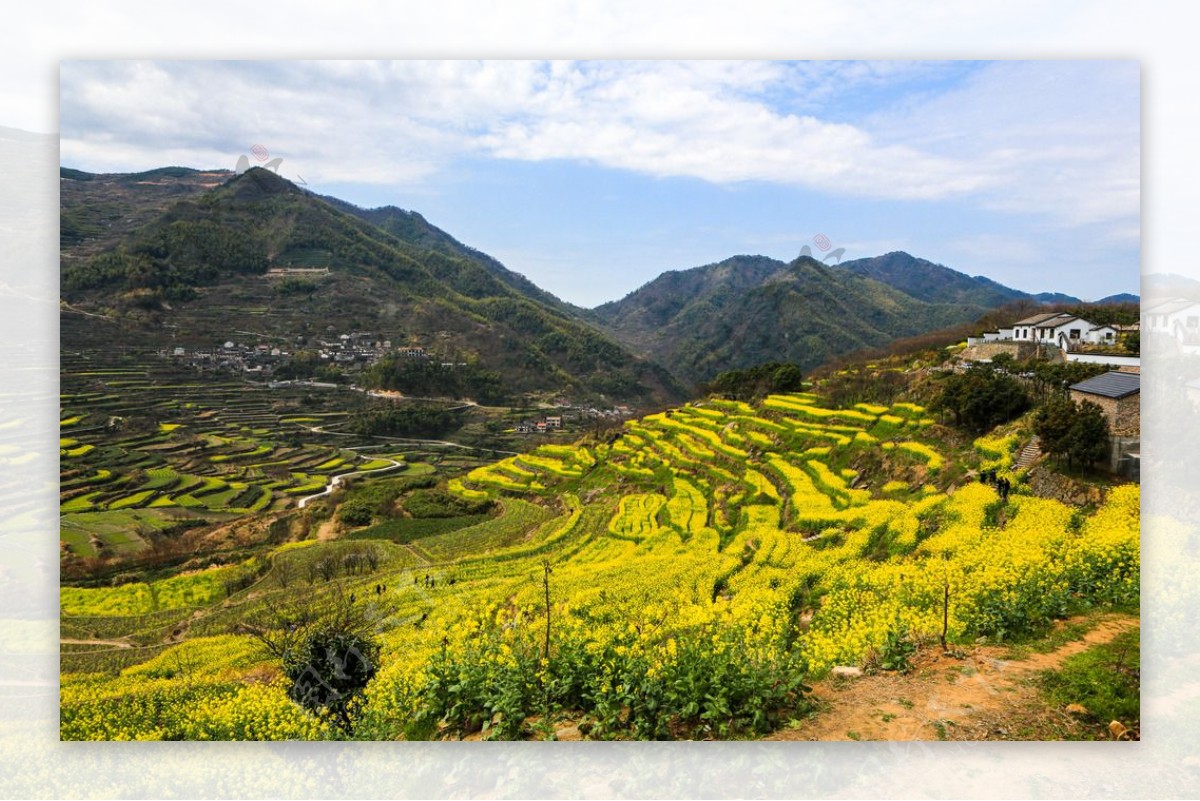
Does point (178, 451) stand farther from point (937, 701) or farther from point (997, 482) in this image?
point (997, 482)

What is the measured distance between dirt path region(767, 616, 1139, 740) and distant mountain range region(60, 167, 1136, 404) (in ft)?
15.3

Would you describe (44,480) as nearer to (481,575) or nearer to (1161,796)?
(481,575)

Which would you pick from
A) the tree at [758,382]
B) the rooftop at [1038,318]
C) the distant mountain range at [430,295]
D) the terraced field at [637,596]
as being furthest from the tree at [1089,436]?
the tree at [758,382]

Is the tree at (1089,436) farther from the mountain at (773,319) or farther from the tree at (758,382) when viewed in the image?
the mountain at (773,319)

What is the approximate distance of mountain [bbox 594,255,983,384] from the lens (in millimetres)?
17172

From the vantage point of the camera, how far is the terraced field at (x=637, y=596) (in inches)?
198

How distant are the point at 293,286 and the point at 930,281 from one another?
632 inches

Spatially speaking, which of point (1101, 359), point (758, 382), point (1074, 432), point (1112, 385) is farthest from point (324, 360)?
point (1101, 359)

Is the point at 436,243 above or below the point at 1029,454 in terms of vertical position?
above

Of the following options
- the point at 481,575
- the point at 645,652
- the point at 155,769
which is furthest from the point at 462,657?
the point at 155,769

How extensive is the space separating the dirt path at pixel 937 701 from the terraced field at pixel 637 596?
240mm

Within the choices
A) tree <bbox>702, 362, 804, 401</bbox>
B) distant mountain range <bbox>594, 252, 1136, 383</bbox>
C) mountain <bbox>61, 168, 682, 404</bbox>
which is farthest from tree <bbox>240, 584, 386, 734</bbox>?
distant mountain range <bbox>594, 252, 1136, 383</bbox>

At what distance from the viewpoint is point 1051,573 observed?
5.54 m

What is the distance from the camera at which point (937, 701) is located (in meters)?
4.70
